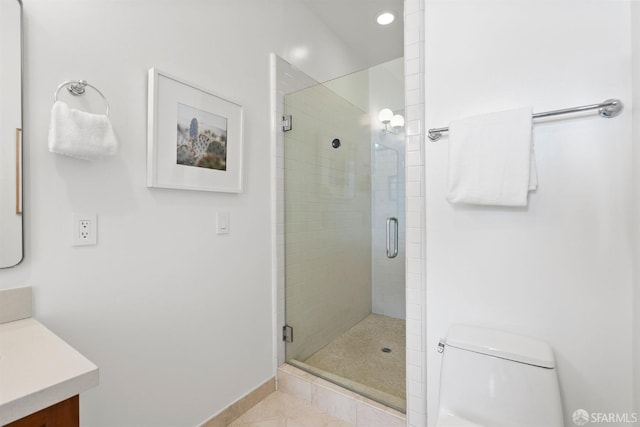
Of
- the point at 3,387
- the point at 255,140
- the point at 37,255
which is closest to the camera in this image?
the point at 3,387

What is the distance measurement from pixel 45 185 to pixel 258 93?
3.94 ft

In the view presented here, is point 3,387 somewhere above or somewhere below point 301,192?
below

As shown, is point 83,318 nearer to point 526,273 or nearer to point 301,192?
point 301,192

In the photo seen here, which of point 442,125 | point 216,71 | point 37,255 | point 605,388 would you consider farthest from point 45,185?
point 605,388

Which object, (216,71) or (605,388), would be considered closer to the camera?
(605,388)

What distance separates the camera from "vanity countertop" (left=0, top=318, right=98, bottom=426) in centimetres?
61

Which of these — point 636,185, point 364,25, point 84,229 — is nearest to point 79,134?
point 84,229

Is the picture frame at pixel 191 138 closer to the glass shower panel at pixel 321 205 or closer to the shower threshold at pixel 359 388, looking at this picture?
the glass shower panel at pixel 321 205

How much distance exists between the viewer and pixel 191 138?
1482 mm

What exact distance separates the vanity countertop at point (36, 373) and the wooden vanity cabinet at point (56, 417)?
0.03 meters

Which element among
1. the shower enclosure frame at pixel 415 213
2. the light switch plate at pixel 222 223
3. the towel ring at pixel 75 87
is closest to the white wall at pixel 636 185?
the shower enclosure frame at pixel 415 213

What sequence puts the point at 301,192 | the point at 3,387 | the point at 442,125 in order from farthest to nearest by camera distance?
the point at 301,192 → the point at 442,125 → the point at 3,387

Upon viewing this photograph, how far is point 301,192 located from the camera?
2129mm

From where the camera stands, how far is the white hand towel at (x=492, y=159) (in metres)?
1.16
